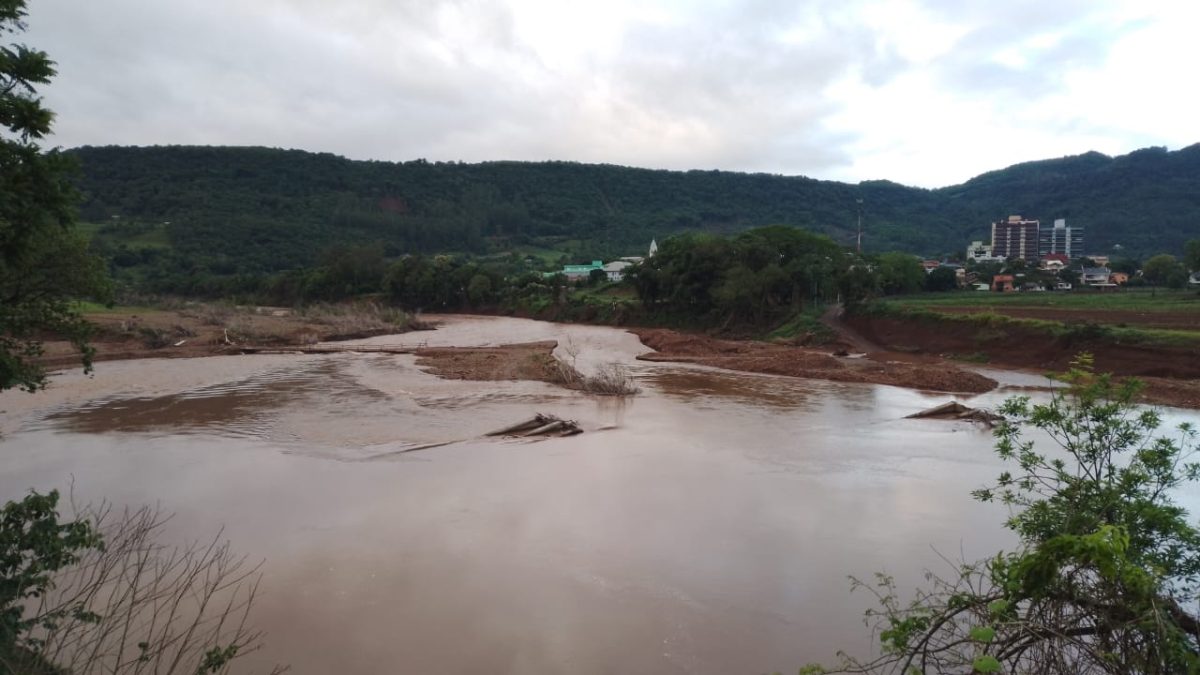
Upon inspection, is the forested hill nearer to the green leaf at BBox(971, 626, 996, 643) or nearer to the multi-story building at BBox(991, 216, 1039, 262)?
the multi-story building at BBox(991, 216, 1039, 262)

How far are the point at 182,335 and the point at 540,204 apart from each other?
115714 mm

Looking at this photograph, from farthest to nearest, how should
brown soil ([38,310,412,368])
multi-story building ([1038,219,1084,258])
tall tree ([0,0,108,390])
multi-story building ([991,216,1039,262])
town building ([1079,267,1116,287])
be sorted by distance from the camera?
multi-story building ([1038,219,1084,258]) < multi-story building ([991,216,1039,262]) < town building ([1079,267,1116,287]) < brown soil ([38,310,412,368]) < tall tree ([0,0,108,390])

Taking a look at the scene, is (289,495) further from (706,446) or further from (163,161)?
(163,161)

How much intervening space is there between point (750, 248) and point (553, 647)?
40095mm

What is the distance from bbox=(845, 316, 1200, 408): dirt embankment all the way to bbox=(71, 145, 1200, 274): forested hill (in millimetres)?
78131

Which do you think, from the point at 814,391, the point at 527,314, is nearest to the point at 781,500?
the point at 814,391

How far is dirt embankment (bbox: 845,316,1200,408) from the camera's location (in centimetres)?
2127

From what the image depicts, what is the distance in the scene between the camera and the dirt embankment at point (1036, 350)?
21266 mm

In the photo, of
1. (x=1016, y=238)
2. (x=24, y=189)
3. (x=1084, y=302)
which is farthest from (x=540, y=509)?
(x=1016, y=238)

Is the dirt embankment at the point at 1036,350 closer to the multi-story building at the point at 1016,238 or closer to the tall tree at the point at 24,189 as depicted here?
the tall tree at the point at 24,189

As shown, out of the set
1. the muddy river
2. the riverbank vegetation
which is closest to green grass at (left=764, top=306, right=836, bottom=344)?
the muddy river

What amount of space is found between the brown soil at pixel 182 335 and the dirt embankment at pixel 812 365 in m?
21.0

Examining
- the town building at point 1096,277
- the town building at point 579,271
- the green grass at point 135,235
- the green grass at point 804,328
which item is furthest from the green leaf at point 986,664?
the green grass at point 135,235

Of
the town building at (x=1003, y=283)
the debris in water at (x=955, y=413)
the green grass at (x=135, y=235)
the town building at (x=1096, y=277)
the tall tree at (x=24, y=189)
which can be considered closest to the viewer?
the tall tree at (x=24, y=189)
